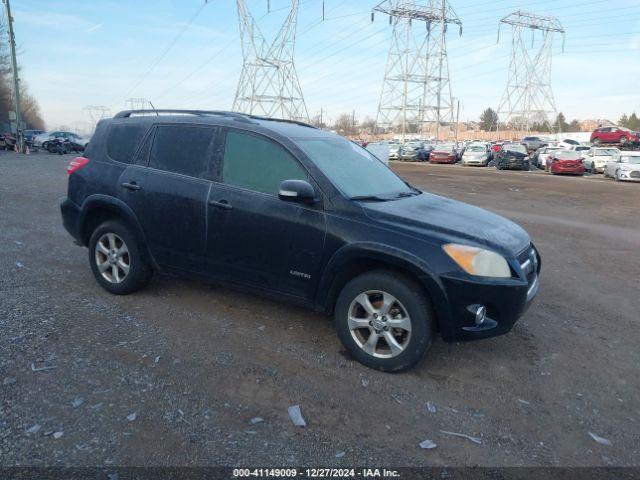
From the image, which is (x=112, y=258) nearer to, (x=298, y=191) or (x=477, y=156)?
(x=298, y=191)

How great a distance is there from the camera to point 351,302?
3848 mm

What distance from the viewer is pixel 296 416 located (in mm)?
3154

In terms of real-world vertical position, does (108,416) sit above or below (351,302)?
below

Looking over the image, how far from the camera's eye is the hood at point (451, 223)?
3.73m

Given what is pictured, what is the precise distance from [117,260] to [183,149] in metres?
1.33

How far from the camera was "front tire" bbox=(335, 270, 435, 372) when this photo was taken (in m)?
3.62

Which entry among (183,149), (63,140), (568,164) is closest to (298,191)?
(183,149)

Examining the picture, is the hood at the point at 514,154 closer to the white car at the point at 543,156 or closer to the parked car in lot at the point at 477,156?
the white car at the point at 543,156

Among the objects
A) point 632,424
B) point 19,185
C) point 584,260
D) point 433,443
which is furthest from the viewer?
point 19,185

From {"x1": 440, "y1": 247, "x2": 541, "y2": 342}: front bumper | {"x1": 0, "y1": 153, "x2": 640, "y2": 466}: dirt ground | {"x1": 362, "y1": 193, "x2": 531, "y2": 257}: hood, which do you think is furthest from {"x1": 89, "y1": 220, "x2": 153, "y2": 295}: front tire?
{"x1": 440, "y1": 247, "x2": 541, "y2": 342}: front bumper

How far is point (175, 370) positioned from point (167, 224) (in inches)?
60.1

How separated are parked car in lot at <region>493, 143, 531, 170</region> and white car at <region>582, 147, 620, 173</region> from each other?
11.3 ft

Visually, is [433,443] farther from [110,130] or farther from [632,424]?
[110,130]

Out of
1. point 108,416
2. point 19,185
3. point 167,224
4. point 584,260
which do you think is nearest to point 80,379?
point 108,416
